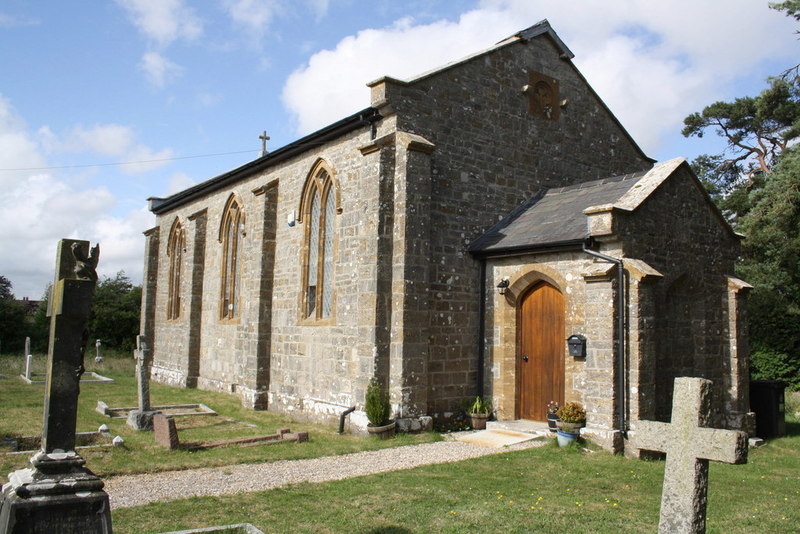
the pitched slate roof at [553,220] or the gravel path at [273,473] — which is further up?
the pitched slate roof at [553,220]

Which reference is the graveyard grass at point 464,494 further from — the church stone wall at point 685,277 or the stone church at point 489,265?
the church stone wall at point 685,277

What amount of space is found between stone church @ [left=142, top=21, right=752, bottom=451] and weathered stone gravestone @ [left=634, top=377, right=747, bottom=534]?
5959 millimetres

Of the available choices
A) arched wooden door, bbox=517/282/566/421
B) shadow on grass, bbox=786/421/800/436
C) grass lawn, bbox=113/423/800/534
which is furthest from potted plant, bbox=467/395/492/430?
shadow on grass, bbox=786/421/800/436

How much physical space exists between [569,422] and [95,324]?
28593mm

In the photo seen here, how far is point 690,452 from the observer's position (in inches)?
169

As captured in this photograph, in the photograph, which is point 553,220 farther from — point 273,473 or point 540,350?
point 273,473

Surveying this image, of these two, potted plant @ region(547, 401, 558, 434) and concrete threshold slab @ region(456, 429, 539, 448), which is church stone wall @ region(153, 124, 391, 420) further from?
potted plant @ region(547, 401, 558, 434)

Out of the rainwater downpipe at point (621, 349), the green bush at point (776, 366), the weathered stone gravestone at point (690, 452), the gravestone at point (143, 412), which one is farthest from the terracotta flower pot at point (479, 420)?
the green bush at point (776, 366)

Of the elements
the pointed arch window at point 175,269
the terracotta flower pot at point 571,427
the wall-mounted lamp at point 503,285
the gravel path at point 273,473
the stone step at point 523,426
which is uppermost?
the pointed arch window at point 175,269

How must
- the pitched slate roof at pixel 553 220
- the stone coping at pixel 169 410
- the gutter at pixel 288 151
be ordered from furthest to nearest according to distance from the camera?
1. the stone coping at pixel 169 410
2. the gutter at pixel 288 151
3. the pitched slate roof at pixel 553 220

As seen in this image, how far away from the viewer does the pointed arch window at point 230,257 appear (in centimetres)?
1898

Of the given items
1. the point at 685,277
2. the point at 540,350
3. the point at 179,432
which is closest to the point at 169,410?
the point at 179,432

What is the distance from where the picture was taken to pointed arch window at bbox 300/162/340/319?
14.3 meters

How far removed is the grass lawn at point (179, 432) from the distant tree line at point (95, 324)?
13046 millimetres
